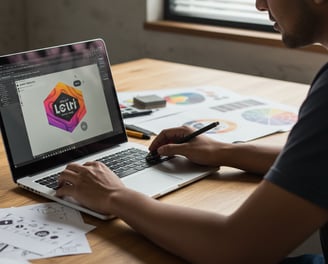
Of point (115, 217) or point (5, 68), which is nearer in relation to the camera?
point (115, 217)

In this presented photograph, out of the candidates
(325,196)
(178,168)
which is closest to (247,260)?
(325,196)

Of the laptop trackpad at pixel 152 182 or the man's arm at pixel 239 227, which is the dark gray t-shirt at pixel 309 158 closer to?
the man's arm at pixel 239 227

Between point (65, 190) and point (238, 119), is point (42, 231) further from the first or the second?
point (238, 119)

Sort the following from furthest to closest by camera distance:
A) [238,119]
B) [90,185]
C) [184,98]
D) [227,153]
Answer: [184,98] → [238,119] → [227,153] → [90,185]

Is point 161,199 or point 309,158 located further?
point 161,199

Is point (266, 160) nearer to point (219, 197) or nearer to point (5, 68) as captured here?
point (219, 197)

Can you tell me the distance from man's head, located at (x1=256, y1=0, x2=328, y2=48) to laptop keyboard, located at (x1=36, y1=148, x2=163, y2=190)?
432 mm

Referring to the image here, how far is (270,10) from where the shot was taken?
1009mm

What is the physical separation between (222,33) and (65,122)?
1539 mm

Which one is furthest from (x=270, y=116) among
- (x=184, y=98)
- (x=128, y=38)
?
(x=128, y=38)

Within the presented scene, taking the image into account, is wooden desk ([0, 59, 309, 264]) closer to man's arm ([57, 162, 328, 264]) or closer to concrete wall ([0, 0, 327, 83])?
man's arm ([57, 162, 328, 264])

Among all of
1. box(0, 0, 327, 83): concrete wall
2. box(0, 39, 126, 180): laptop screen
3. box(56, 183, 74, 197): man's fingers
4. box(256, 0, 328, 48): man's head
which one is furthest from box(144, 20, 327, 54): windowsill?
box(56, 183, 74, 197): man's fingers

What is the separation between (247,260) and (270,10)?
430 millimetres

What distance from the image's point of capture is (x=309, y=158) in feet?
2.67
